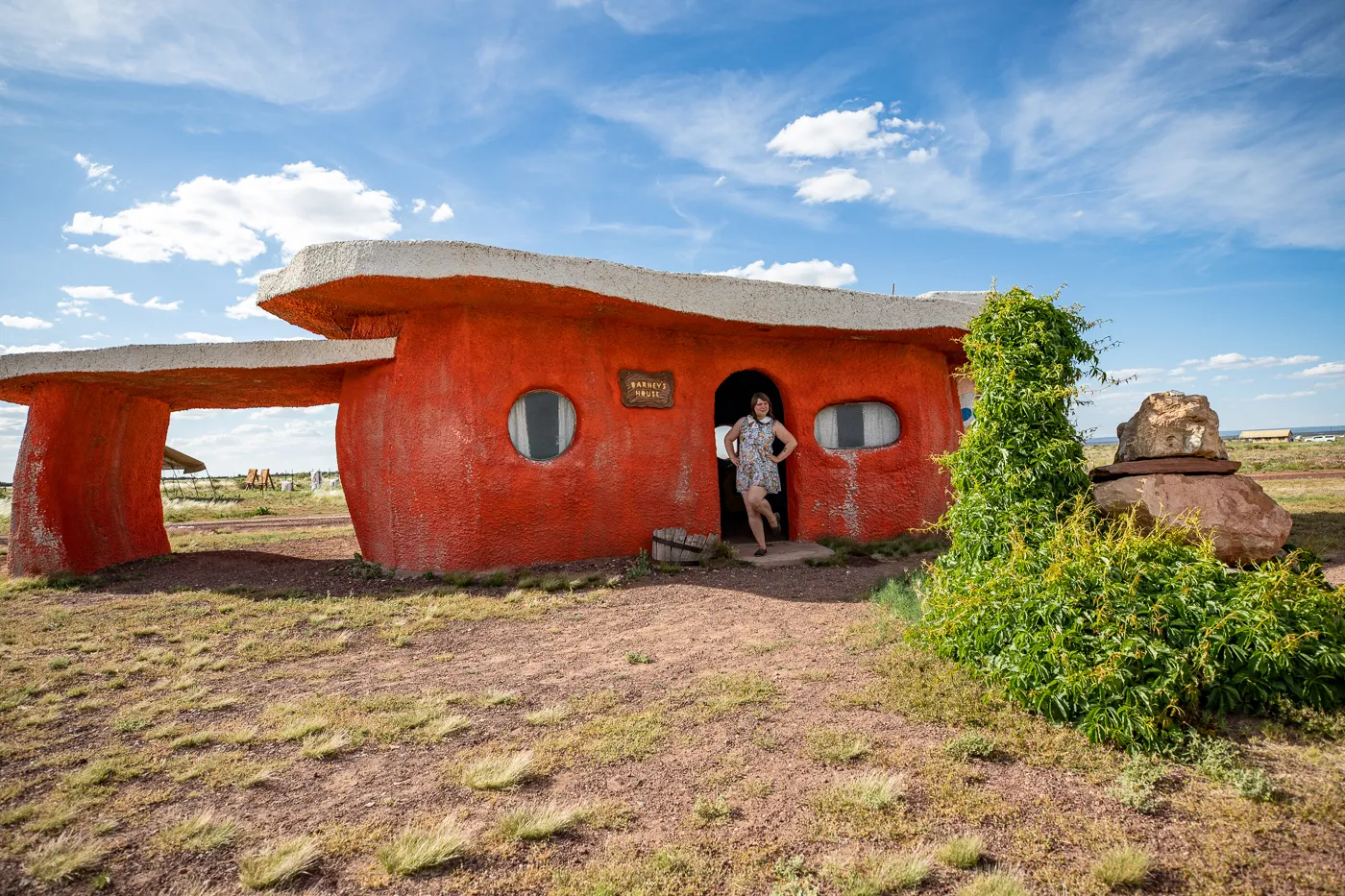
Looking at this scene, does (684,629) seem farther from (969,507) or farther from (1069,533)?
(1069,533)

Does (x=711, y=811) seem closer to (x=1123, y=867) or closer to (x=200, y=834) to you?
(x=1123, y=867)

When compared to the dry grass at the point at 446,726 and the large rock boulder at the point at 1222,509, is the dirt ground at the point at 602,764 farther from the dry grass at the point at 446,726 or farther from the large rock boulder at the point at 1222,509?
the large rock boulder at the point at 1222,509

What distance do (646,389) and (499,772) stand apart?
573 cm

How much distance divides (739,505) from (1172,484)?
315 inches

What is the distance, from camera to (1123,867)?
2422 mm

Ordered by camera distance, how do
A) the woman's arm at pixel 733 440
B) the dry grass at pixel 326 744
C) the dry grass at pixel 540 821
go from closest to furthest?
the dry grass at pixel 540 821 → the dry grass at pixel 326 744 → the woman's arm at pixel 733 440

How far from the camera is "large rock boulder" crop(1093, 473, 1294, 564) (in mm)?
4895

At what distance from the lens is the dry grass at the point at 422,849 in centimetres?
256

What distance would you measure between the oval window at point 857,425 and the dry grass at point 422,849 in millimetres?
7546

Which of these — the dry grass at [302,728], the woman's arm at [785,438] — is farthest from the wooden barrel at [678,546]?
the dry grass at [302,728]

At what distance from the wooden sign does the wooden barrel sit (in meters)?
1.47

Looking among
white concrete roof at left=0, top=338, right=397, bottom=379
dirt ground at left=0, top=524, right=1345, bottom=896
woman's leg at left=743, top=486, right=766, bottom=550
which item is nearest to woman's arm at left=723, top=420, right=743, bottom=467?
woman's leg at left=743, top=486, right=766, bottom=550

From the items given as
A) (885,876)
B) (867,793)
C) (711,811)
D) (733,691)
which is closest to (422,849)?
(711,811)

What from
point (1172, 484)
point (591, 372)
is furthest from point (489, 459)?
point (1172, 484)
